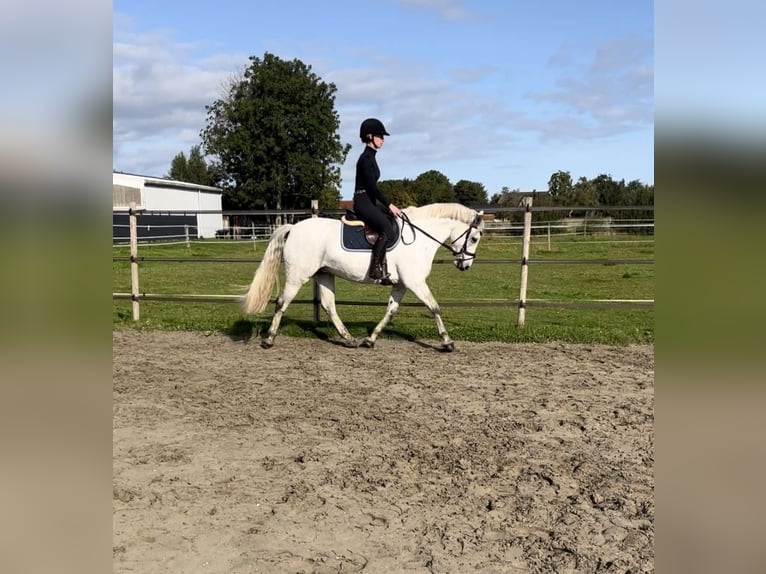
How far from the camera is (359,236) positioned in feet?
21.6

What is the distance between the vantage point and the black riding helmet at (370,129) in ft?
20.4

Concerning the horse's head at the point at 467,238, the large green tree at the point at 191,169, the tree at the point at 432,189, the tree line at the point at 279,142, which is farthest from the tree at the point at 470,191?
the horse's head at the point at 467,238

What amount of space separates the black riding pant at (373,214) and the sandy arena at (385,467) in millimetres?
1498

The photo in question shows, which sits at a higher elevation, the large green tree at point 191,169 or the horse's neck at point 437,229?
the large green tree at point 191,169

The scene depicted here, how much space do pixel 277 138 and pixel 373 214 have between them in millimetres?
43197

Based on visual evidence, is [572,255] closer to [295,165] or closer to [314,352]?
[314,352]

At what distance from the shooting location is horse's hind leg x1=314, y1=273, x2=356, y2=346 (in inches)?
276

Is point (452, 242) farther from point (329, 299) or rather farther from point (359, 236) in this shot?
point (329, 299)

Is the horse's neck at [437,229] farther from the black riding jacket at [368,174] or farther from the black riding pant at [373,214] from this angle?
the black riding jacket at [368,174]

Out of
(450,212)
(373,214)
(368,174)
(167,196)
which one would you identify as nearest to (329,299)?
(373,214)

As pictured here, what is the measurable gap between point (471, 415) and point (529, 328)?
344 centimetres

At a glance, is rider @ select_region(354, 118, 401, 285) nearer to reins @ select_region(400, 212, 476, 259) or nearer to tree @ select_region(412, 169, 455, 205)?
reins @ select_region(400, 212, 476, 259)

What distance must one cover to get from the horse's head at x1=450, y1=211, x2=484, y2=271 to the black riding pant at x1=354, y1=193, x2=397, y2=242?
35.1 inches
